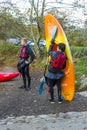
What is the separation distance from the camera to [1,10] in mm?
19047

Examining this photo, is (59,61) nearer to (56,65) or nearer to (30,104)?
(56,65)

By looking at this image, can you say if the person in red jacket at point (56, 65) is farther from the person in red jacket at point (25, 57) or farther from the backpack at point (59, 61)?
the person in red jacket at point (25, 57)

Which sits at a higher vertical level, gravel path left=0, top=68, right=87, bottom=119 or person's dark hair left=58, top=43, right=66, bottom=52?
person's dark hair left=58, top=43, right=66, bottom=52

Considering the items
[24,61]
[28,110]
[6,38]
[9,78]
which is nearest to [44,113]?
[28,110]

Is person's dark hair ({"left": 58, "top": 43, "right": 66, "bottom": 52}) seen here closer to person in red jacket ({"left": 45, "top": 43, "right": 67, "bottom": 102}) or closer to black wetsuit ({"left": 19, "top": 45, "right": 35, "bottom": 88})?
person in red jacket ({"left": 45, "top": 43, "right": 67, "bottom": 102})

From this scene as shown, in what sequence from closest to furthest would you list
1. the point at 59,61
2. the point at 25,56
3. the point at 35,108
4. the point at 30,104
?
1. the point at 35,108
2. the point at 59,61
3. the point at 30,104
4. the point at 25,56

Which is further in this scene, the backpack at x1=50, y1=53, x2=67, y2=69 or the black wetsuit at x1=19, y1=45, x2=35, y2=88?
A: the black wetsuit at x1=19, y1=45, x2=35, y2=88

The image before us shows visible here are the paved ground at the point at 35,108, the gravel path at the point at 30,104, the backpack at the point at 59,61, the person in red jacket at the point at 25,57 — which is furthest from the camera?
the person in red jacket at the point at 25,57

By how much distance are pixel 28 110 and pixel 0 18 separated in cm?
1229

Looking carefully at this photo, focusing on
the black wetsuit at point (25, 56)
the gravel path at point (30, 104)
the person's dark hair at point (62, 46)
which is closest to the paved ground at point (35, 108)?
the gravel path at point (30, 104)

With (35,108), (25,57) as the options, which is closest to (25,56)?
(25,57)

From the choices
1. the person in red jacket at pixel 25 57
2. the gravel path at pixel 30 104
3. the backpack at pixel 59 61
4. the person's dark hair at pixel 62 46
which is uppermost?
the person's dark hair at pixel 62 46

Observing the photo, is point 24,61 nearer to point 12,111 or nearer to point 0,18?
point 12,111

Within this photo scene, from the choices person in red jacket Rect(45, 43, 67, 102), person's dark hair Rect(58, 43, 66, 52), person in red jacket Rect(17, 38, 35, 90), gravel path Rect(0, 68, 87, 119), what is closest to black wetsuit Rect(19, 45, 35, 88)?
person in red jacket Rect(17, 38, 35, 90)
